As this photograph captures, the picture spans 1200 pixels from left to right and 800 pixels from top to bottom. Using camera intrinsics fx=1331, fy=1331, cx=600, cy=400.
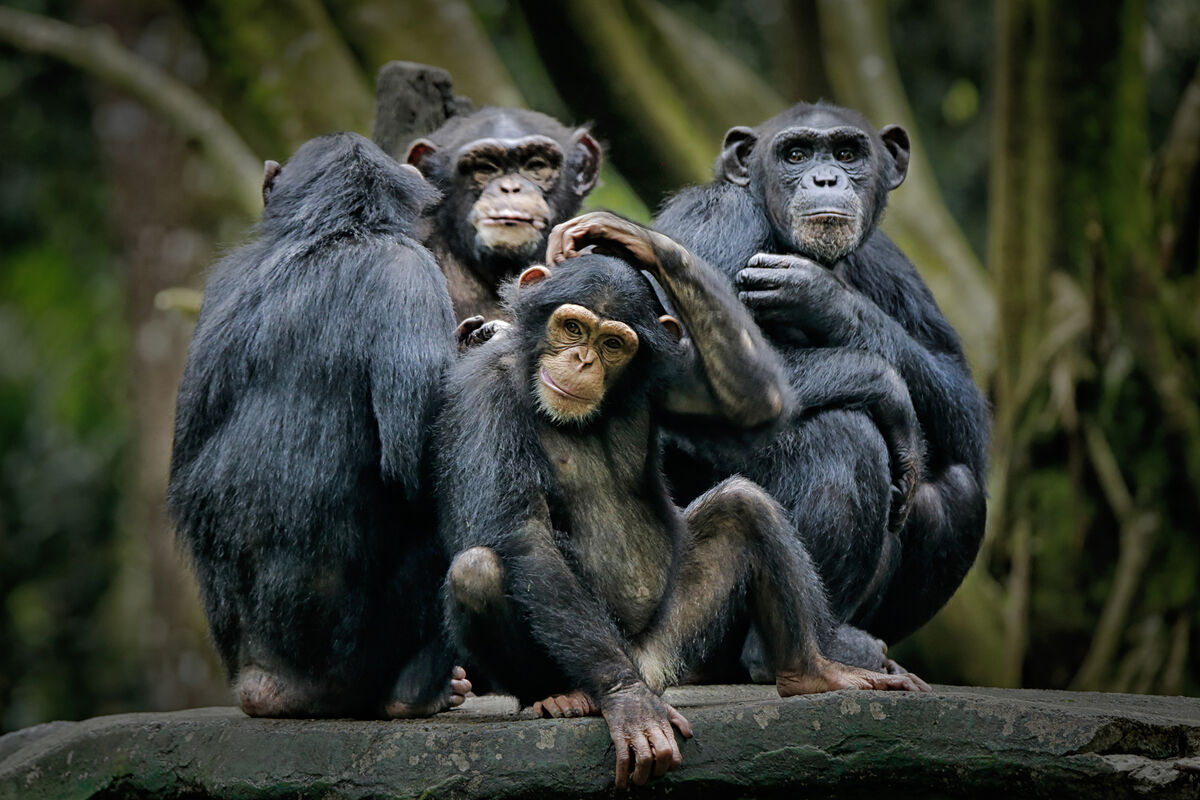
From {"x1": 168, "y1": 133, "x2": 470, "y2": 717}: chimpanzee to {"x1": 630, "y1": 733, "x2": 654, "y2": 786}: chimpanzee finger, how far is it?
994 millimetres

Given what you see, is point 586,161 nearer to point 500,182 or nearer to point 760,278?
point 500,182

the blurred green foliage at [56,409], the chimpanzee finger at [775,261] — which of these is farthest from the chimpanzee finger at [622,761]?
the blurred green foliage at [56,409]

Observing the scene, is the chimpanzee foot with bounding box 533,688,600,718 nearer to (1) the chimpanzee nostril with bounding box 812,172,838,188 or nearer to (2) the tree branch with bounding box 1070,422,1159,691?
(1) the chimpanzee nostril with bounding box 812,172,838,188

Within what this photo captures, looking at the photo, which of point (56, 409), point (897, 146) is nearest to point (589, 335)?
point (897, 146)

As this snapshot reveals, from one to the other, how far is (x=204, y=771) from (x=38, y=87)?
9.73 metres

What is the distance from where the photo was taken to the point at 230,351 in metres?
4.18

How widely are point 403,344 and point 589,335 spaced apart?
631 millimetres

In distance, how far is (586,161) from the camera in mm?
5652

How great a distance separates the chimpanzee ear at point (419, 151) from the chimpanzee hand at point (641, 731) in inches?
104

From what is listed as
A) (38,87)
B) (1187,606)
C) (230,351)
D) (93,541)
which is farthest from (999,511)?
(38,87)

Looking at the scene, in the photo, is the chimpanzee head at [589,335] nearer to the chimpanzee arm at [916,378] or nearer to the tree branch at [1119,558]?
the chimpanzee arm at [916,378]

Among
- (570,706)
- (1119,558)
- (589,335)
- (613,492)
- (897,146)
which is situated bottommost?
(570,706)

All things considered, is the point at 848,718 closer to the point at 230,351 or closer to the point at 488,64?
the point at 230,351

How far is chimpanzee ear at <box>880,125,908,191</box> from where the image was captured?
5129 mm
